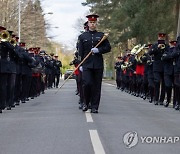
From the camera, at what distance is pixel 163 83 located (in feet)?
64.8

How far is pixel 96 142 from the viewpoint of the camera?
1001cm

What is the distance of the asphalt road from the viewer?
9.47 metres

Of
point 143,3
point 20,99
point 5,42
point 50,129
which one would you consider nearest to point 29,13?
point 143,3

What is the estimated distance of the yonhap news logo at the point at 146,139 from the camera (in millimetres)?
10117

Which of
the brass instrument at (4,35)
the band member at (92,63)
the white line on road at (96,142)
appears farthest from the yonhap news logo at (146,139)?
the brass instrument at (4,35)

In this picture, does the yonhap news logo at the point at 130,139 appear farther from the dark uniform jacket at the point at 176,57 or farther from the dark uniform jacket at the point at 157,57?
the dark uniform jacket at the point at 157,57

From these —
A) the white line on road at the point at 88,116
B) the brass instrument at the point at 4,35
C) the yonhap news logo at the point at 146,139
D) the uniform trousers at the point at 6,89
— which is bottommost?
the yonhap news logo at the point at 146,139

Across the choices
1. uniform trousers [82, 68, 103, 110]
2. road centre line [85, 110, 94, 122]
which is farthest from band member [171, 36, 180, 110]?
road centre line [85, 110, 94, 122]

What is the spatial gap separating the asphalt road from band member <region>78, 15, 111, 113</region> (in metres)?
0.52

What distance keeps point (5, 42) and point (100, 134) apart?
223 inches

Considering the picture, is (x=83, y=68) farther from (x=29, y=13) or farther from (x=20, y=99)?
(x=29, y=13)

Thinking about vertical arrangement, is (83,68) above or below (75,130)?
above

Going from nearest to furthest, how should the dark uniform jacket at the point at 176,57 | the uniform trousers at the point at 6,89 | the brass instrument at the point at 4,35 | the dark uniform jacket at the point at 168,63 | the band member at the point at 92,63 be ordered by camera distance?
the band member at the point at 92,63 < the brass instrument at the point at 4,35 < the uniform trousers at the point at 6,89 < the dark uniform jacket at the point at 176,57 < the dark uniform jacket at the point at 168,63

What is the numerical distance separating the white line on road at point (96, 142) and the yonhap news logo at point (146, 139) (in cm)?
48
